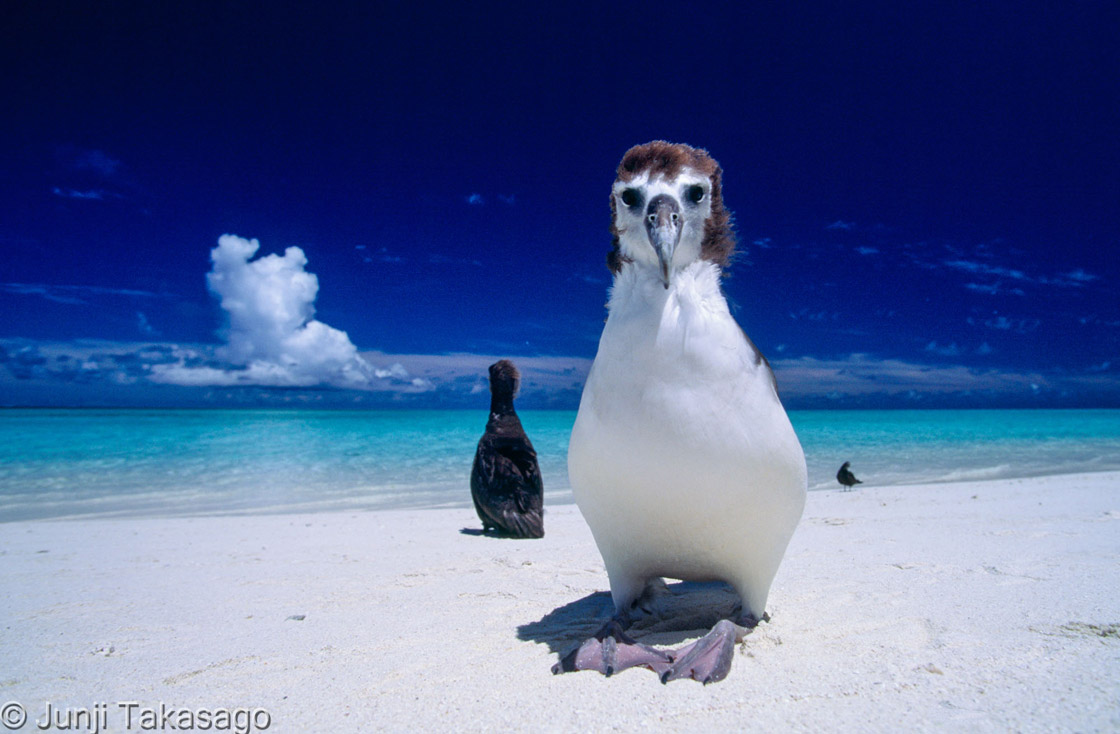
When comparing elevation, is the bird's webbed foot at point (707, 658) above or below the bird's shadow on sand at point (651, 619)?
above

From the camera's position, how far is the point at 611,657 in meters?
2.29

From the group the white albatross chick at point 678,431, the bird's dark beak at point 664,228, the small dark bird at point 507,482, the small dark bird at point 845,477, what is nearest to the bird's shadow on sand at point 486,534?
the small dark bird at point 507,482

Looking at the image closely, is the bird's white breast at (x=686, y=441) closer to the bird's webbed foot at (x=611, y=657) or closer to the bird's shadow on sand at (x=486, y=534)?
the bird's webbed foot at (x=611, y=657)

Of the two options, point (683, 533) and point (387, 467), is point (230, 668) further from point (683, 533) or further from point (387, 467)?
point (387, 467)

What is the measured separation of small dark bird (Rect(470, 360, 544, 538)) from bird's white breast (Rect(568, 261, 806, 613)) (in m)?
3.70

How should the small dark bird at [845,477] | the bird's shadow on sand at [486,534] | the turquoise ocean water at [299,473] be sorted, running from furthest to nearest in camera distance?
the small dark bird at [845,477] → the turquoise ocean water at [299,473] → the bird's shadow on sand at [486,534]

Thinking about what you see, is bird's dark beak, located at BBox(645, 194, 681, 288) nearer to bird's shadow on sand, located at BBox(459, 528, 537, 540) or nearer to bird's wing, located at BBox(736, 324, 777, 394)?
bird's wing, located at BBox(736, 324, 777, 394)

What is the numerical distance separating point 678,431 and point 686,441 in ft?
0.16

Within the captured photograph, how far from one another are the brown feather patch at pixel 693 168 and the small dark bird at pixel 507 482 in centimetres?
400

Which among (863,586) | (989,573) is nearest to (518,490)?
(863,586)

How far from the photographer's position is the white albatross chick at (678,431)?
92.1 inches

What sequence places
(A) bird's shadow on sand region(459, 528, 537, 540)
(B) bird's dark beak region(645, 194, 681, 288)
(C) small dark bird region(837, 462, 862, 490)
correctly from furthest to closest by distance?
1. (C) small dark bird region(837, 462, 862, 490)
2. (A) bird's shadow on sand region(459, 528, 537, 540)
3. (B) bird's dark beak region(645, 194, 681, 288)

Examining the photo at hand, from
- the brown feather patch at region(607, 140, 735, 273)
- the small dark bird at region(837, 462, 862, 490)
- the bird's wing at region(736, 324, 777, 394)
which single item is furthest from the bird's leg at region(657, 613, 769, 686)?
the small dark bird at region(837, 462, 862, 490)

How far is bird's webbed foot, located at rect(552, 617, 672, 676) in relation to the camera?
2.26 m
